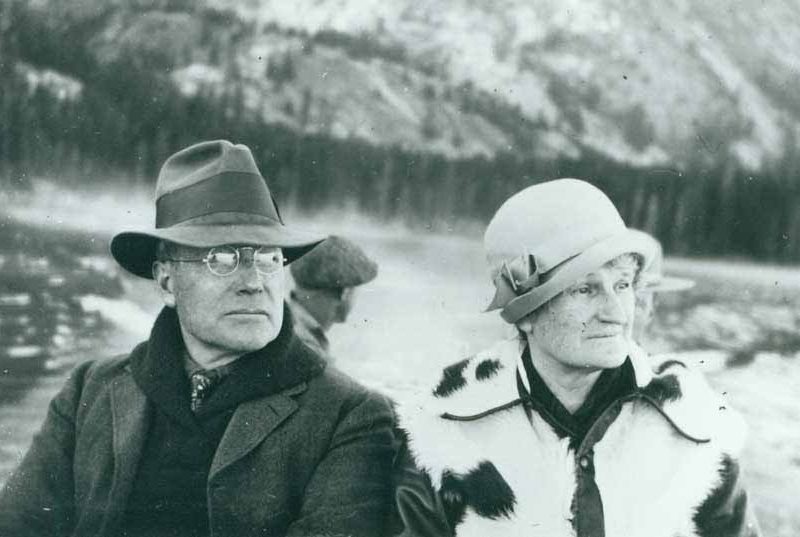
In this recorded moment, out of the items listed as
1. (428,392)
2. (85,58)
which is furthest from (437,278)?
(85,58)

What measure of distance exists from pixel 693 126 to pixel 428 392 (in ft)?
5.09

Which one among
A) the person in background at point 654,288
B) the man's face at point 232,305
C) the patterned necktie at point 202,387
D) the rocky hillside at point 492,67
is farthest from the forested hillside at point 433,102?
the patterned necktie at point 202,387

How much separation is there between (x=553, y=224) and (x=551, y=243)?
50 mm

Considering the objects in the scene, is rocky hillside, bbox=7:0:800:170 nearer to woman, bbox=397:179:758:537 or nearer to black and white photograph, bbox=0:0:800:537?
black and white photograph, bbox=0:0:800:537

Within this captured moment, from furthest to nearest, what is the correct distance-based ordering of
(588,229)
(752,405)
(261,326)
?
(752,405), (261,326), (588,229)

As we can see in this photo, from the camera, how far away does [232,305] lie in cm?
260

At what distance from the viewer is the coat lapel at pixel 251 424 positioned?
250cm

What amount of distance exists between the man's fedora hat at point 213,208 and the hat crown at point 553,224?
540 millimetres

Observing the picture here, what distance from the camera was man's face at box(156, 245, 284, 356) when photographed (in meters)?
2.59

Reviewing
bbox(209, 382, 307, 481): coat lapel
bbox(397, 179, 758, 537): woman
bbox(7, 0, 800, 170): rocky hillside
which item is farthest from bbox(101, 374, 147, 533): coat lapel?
bbox(7, 0, 800, 170): rocky hillside

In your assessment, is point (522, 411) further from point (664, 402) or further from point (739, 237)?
point (739, 237)

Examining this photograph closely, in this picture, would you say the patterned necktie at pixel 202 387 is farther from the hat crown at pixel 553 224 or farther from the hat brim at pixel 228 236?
the hat crown at pixel 553 224

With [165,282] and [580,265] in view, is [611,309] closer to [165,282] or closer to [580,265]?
[580,265]

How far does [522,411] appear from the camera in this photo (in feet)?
8.11
